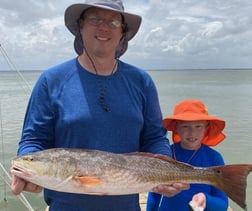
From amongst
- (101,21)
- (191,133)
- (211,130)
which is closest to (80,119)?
(101,21)

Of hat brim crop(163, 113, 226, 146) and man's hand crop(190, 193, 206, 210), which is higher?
hat brim crop(163, 113, 226, 146)

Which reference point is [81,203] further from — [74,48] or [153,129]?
[74,48]

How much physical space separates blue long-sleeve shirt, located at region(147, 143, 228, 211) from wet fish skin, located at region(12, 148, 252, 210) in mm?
571

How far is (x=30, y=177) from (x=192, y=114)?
6.19ft

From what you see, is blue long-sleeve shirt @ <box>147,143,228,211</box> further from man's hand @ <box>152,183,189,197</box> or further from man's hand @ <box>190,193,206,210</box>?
man's hand @ <box>152,183,189,197</box>

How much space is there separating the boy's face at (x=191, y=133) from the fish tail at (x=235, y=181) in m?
0.88

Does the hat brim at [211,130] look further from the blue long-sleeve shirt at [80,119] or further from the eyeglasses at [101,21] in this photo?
the eyeglasses at [101,21]

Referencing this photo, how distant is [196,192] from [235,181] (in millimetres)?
806

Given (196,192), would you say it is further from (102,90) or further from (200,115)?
(102,90)

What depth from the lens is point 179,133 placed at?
384cm

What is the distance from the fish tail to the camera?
2.79 metres

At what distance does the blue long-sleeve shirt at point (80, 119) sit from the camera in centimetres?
257

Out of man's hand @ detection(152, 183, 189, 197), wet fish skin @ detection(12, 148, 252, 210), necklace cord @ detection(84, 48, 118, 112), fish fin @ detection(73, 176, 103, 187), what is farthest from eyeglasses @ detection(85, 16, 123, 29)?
man's hand @ detection(152, 183, 189, 197)

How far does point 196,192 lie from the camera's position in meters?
3.56
